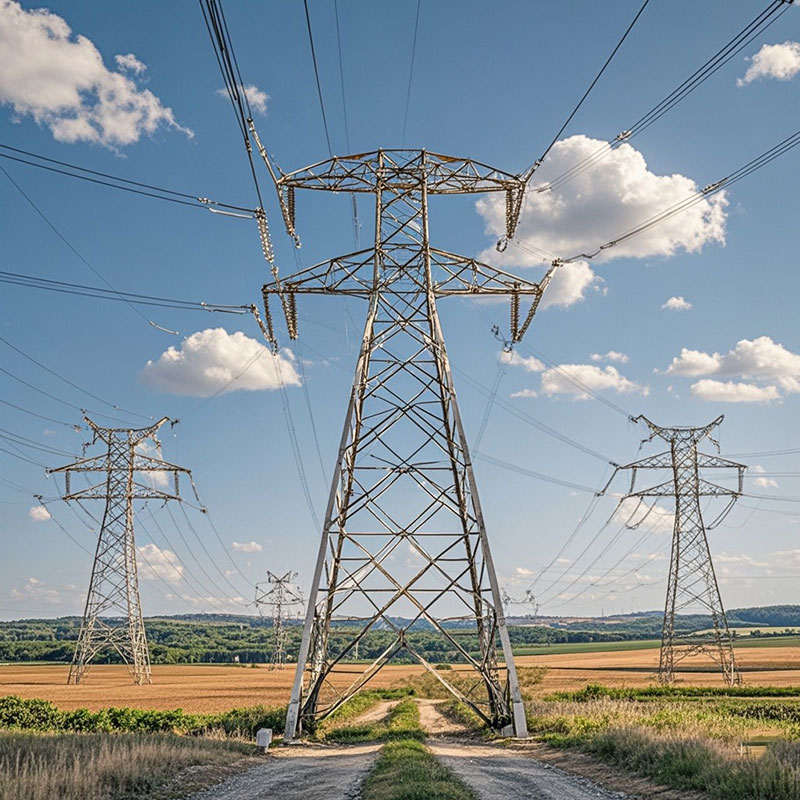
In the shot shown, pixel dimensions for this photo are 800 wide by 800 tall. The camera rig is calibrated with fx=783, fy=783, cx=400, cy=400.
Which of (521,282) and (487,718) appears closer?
(487,718)

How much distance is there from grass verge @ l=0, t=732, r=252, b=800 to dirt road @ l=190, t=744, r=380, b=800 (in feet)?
4.32

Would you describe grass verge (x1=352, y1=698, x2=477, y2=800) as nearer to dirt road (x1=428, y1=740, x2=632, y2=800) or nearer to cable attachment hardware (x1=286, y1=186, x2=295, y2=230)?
dirt road (x1=428, y1=740, x2=632, y2=800)

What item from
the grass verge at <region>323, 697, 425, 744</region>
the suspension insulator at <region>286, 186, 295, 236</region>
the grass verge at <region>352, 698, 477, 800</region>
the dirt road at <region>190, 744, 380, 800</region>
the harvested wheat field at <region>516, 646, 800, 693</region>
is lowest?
the harvested wheat field at <region>516, 646, 800, 693</region>

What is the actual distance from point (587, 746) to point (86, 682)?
61.8 meters

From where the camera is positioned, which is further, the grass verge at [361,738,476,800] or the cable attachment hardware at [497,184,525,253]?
the cable attachment hardware at [497,184,525,253]

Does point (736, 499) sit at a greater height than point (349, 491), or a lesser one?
greater

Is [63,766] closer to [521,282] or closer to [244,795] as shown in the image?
[244,795]

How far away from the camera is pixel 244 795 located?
1594 cm

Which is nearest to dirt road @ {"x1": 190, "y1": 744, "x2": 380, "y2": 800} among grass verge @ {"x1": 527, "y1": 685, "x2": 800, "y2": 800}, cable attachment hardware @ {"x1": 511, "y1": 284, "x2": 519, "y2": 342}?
grass verge @ {"x1": 527, "y1": 685, "x2": 800, "y2": 800}

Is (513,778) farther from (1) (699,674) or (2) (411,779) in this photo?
(1) (699,674)

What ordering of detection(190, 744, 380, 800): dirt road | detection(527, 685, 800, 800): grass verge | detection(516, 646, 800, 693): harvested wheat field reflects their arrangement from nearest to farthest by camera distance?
detection(527, 685, 800, 800): grass verge < detection(190, 744, 380, 800): dirt road < detection(516, 646, 800, 693): harvested wheat field

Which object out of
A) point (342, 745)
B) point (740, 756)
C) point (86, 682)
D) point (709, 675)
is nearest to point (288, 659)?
point (86, 682)

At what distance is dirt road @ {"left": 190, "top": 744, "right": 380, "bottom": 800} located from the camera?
1568 centimetres

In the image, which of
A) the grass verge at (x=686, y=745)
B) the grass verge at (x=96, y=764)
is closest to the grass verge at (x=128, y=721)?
the grass verge at (x=96, y=764)
